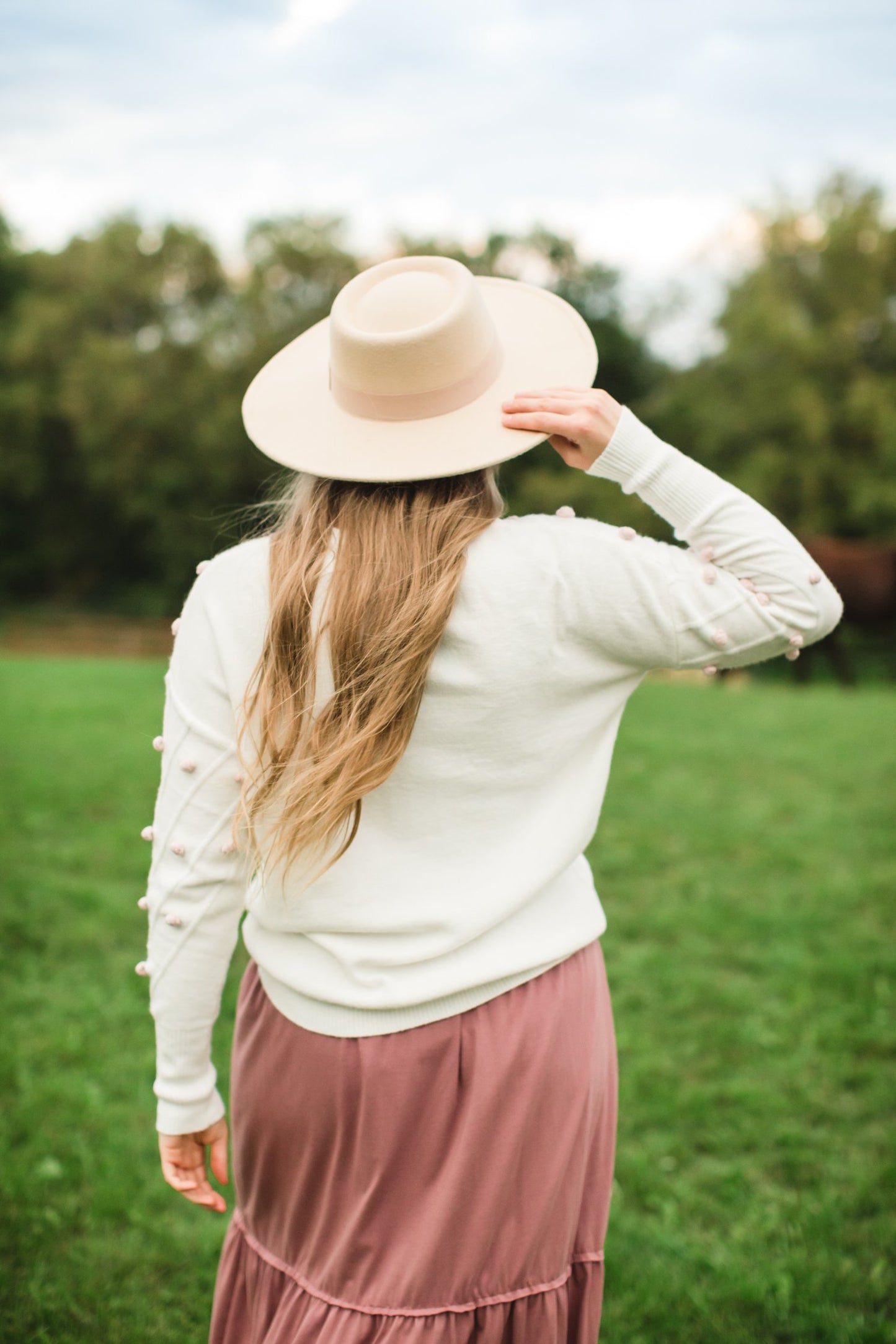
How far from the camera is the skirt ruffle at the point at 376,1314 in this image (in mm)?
1514

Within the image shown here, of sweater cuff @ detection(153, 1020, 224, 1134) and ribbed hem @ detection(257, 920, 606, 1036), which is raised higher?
ribbed hem @ detection(257, 920, 606, 1036)

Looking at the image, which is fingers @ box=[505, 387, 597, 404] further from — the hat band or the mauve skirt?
the mauve skirt

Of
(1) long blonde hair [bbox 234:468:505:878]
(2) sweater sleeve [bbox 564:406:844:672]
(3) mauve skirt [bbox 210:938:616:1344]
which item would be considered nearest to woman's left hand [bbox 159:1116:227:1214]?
(3) mauve skirt [bbox 210:938:616:1344]

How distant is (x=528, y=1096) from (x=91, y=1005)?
314cm

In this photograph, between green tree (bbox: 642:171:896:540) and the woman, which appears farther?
green tree (bbox: 642:171:896:540)

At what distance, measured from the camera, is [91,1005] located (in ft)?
13.7

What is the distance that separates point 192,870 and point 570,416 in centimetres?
87

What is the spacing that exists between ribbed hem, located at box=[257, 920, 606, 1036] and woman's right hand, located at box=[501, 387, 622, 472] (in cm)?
76

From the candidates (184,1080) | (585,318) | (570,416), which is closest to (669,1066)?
(184,1080)

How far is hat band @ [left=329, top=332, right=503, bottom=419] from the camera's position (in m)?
1.47

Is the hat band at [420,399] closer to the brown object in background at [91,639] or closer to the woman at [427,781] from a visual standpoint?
the woman at [427,781]

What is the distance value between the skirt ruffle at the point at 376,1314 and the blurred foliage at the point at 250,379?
22.8 m

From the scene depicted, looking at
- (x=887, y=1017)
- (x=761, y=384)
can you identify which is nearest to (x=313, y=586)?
(x=887, y=1017)

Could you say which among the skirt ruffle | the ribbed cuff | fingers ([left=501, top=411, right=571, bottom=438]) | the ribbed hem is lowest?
the skirt ruffle
